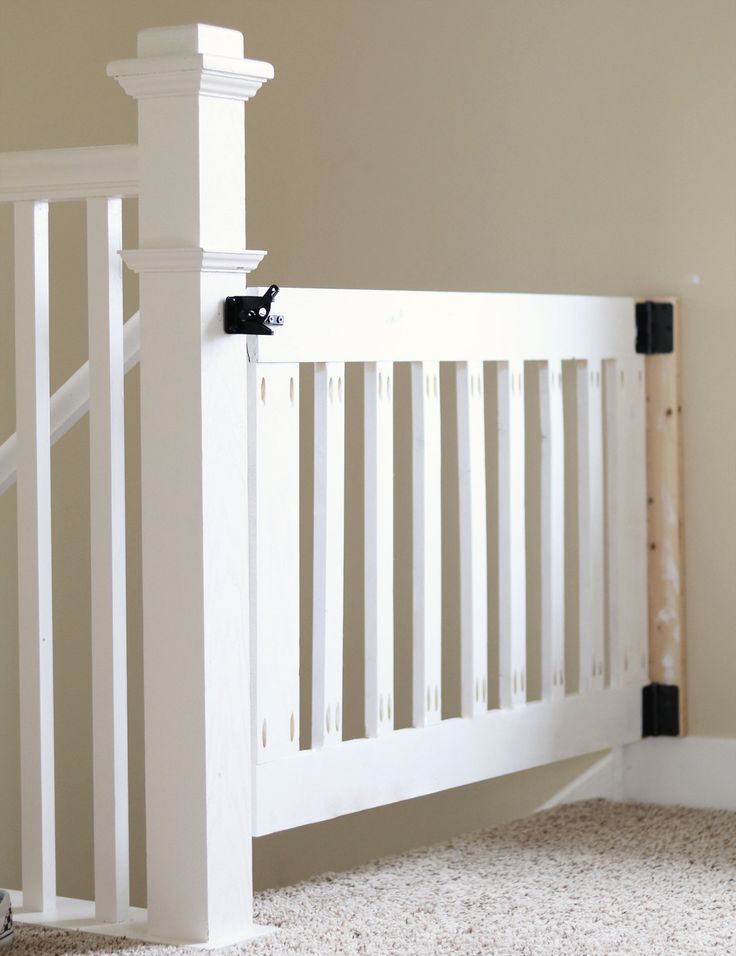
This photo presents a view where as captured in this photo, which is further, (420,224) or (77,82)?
(77,82)

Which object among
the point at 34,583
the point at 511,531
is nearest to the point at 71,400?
the point at 34,583

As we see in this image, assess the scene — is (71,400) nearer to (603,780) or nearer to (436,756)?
(436,756)

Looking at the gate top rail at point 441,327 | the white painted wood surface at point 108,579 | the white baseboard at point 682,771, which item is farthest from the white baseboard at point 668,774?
the white painted wood surface at point 108,579

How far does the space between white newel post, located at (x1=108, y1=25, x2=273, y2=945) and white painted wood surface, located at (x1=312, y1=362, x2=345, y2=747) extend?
0.29 metres

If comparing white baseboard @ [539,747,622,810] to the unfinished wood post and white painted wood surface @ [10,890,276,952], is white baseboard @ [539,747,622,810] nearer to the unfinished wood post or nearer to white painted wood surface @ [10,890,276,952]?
the unfinished wood post

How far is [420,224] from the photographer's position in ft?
9.81

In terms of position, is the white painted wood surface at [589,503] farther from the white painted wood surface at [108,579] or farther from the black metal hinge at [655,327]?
the white painted wood surface at [108,579]

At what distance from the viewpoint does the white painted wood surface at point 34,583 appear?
178cm

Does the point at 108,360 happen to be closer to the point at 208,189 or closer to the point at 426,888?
the point at 208,189

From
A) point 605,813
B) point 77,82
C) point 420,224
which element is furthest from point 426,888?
point 77,82

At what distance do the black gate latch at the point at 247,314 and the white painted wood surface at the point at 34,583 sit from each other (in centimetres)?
24

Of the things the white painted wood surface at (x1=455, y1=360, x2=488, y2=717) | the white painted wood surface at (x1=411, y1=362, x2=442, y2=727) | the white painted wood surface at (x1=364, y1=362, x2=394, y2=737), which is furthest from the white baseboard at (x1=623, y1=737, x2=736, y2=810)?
the white painted wood surface at (x1=364, y1=362, x2=394, y2=737)

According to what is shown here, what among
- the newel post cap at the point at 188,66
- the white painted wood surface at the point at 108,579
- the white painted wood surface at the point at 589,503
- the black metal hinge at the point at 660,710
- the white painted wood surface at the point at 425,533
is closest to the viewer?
the newel post cap at the point at 188,66

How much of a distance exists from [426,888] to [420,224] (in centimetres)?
146
